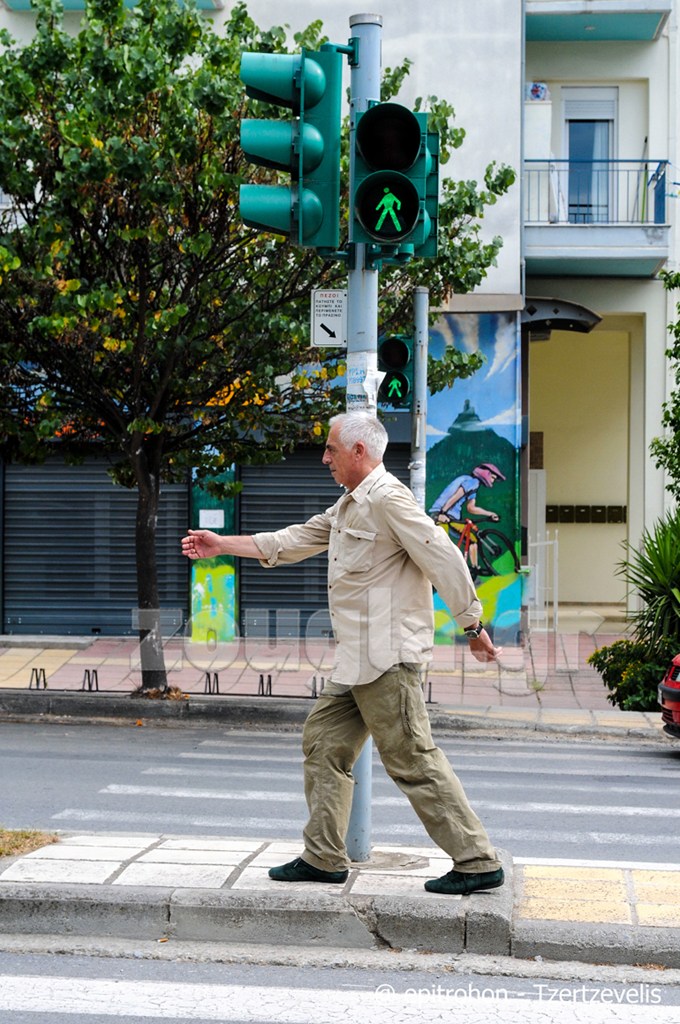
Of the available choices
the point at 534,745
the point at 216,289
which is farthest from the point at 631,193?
the point at 534,745

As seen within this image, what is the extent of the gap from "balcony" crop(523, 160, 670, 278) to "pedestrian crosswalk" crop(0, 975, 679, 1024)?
15048 mm

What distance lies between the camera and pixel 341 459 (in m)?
5.28

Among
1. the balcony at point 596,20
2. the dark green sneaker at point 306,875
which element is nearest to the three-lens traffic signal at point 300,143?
the dark green sneaker at point 306,875

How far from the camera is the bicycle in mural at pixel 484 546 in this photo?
1839cm

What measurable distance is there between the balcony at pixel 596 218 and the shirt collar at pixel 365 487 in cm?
1377

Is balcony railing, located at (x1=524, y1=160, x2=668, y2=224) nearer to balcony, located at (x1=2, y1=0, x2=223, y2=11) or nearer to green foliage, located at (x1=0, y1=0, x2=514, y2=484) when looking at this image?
balcony, located at (x1=2, y1=0, x2=223, y2=11)

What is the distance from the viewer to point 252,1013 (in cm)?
420

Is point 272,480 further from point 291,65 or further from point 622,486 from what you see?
point 291,65

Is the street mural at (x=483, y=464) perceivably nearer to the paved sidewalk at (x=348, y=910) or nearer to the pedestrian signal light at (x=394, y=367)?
the pedestrian signal light at (x=394, y=367)

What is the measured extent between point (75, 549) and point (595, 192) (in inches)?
364

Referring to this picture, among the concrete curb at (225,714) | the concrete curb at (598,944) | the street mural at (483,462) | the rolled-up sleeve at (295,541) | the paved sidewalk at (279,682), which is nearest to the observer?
the concrete curb at (598,944)

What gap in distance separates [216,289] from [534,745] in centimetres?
509

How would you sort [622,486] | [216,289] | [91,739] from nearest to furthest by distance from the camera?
[91,739] < [216,289] < [622,486]

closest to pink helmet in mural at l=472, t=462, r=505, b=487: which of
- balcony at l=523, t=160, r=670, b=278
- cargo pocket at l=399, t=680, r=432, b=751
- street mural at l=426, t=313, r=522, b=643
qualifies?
street mural at l=426, t=313, r=522, b=643
